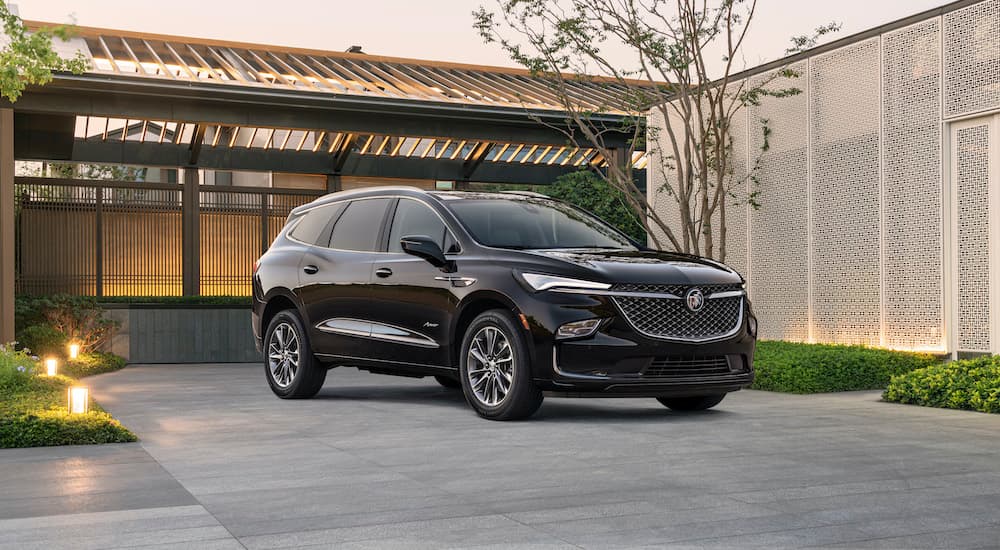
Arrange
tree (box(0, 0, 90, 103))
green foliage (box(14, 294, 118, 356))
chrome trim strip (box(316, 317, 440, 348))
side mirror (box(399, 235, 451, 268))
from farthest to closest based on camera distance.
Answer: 1. green foliage (box(14, 294, 118, 356))
2. tree (box(0, 0, 90, 103))
3. chrome trim strip (box(316, 317, 440, 348))
4. side mirror (box(399, 235, 451, 268))

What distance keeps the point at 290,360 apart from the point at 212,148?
13085 millimetres

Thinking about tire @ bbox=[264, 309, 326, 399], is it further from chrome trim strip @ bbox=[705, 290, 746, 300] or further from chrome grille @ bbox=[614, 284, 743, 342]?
chrome trim strip @ bbox=[705, 290, 746, 300]

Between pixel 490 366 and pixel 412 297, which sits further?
pixel 412 297

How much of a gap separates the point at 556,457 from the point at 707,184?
9.73m

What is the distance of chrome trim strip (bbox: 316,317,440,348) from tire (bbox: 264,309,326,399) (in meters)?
0.38

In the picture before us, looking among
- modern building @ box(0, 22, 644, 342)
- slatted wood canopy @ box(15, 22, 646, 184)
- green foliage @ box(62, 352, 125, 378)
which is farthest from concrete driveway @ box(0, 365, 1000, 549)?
modern building @ box(0, 22, 644, 342)

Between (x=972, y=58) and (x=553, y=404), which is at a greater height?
(x=972, y=58)

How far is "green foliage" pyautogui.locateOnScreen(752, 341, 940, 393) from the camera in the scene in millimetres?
10953

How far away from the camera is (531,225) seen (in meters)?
9.20

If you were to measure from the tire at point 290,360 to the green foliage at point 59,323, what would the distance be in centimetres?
779

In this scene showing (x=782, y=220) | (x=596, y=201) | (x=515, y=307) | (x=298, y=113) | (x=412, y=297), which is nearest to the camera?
(x=515, y=307)

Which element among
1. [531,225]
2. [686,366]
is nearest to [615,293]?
[686,366]

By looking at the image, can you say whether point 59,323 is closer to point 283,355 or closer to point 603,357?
point 283,355

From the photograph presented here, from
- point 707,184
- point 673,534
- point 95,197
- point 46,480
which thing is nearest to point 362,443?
point 46,480
